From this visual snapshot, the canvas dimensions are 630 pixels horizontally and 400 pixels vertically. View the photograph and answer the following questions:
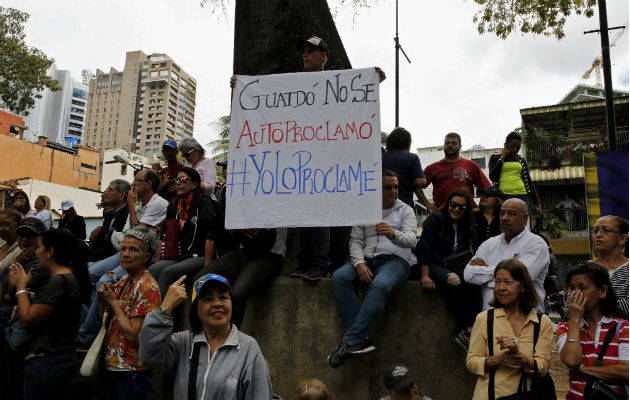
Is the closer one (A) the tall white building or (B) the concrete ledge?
(B) the concrete ledge

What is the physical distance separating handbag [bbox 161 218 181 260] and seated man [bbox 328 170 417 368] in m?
1.71

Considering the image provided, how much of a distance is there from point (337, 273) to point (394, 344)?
0.77 meters

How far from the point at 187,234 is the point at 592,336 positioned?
3490 mm

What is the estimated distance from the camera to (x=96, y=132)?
154000 millimetres

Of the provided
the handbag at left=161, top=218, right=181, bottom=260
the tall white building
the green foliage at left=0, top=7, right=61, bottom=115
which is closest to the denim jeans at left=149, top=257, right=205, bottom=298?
the handbag at left=161, top=218, right=181, bottom=260

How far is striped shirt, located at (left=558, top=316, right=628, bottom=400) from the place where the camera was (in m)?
2.98

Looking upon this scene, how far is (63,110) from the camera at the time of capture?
175500mm

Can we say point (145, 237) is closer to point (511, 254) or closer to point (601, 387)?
point (511, 254)

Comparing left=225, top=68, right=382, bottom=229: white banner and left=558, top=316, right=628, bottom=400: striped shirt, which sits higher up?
left=225, top=68, right=382, bottom=229: white banner

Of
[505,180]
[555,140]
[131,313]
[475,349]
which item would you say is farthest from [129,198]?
[555,140]

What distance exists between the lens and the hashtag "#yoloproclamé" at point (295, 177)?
13.2 feet

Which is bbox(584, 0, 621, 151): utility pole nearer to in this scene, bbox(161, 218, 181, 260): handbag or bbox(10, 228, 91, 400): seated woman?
bbox(161, 218, 181, 260): handbag

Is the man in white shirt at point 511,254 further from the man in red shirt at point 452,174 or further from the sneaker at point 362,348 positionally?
the man in red shirt at point 452,174

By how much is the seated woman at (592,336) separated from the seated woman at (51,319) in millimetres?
3488
